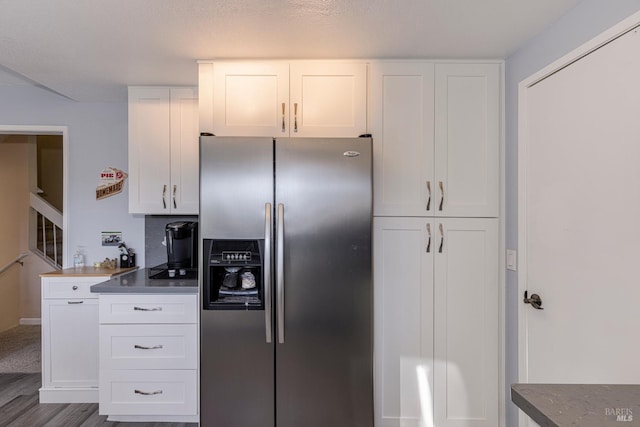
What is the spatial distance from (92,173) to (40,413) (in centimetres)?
182

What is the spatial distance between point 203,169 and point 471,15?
1.55m

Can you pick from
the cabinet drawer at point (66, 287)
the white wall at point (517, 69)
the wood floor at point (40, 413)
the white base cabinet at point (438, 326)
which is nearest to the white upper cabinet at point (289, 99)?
the white base cabinet at point (438, 326)

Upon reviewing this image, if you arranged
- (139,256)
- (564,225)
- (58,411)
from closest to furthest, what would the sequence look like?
(564,225), (58,411), (139,256)

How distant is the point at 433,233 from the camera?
2.18 m

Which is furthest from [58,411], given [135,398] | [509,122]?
[509,122]

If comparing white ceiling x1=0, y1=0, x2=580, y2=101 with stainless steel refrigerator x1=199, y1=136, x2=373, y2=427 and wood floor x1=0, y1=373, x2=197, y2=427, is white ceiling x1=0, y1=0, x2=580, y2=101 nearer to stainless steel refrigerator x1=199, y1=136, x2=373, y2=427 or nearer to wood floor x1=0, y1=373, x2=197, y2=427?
stainless steel refrigerator x1=199, y1=136, x2=373, y2=427

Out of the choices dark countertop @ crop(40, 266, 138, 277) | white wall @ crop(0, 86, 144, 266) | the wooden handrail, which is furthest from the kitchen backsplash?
the wooden handrail

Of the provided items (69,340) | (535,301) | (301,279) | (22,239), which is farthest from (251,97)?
(22,239)

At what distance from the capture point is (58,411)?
252 cm

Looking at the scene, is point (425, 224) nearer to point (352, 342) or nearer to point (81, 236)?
point (352, 342)

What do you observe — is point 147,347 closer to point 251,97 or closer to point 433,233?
point 251,97

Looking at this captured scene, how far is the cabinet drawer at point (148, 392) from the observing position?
227 centimetres

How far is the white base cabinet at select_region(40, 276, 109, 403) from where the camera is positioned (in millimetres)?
2578

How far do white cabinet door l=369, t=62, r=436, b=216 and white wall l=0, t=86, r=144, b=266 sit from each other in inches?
83.8
